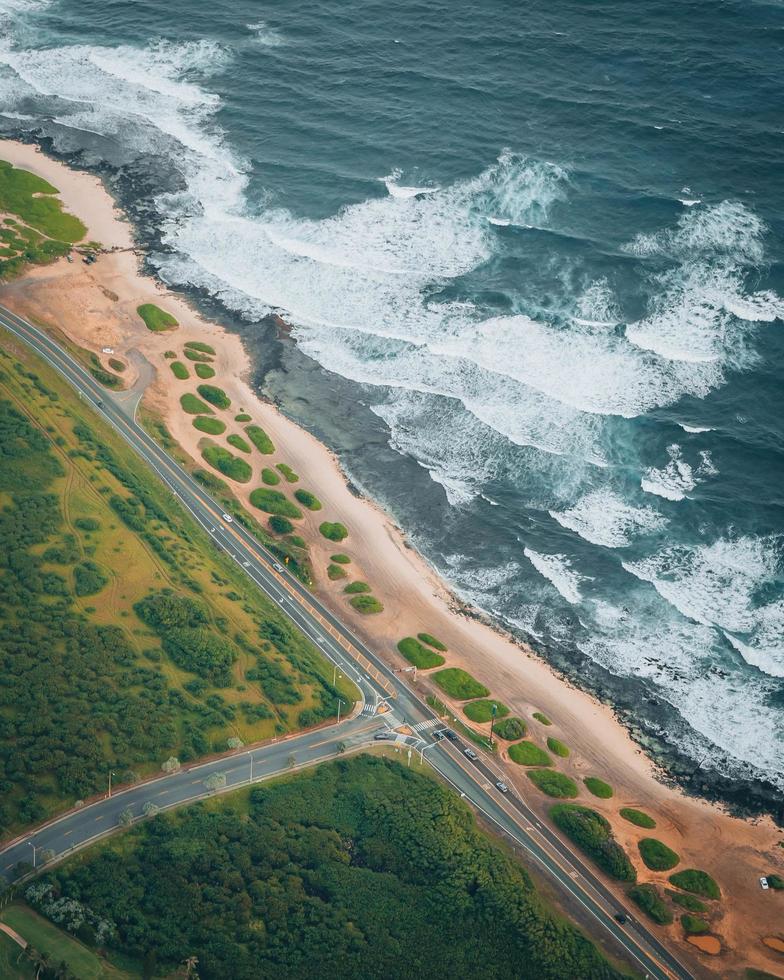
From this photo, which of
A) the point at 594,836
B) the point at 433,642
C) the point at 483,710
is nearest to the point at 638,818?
the point at 594,836

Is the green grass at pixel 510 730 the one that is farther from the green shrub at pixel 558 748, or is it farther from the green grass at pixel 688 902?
the green grass at pixel 688 902

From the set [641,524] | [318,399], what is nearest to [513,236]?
[318,399]

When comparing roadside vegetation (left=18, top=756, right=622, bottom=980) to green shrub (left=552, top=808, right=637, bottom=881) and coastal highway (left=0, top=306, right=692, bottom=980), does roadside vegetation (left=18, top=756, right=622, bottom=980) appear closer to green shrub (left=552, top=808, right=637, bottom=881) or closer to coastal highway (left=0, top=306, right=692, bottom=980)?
coastal highway (left=0, top=306, right=692, bottom=980)

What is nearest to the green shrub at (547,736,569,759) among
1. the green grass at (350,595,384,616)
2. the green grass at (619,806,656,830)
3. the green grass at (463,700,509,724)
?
the green grass at (463,700,509,724)

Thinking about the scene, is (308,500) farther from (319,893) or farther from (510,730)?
(319,893)

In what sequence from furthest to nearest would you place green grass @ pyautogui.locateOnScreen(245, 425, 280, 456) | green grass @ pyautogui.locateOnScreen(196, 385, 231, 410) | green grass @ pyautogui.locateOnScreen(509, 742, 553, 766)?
green grass @ pyautogui.locateOnScreen(196, 385, 231, 410) < green grass @ pyautogui.locateOnScreen(245, 425, 280, 456) < green grass @ pyautogui.locateOnScreen(509, 742, 553, 766)

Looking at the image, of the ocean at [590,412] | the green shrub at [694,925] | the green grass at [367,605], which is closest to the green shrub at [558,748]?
the ocean at [590,412]
